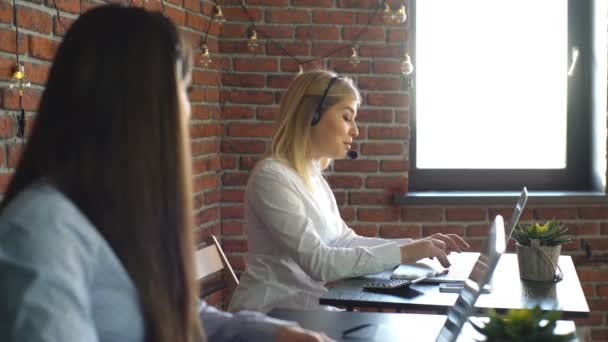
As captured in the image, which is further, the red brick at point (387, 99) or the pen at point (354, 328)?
the red brick at point (387, 99)

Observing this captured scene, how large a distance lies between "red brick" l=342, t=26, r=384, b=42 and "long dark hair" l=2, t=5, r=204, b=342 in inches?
98.5

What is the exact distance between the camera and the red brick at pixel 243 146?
3586 mm

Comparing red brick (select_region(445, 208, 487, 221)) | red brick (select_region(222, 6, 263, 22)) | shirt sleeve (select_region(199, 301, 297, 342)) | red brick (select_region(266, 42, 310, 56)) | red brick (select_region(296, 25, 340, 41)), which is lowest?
red brick (select_region(445, 208, 487, 221))

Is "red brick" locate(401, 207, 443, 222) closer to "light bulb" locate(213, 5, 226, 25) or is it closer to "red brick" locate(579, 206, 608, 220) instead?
"red brick" locate(579, 206, 608, 220)

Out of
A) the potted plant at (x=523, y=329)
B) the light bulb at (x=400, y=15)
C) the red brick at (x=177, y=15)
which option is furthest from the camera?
the light bulb at (x=400, y=15)

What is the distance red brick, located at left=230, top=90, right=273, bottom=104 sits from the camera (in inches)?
140

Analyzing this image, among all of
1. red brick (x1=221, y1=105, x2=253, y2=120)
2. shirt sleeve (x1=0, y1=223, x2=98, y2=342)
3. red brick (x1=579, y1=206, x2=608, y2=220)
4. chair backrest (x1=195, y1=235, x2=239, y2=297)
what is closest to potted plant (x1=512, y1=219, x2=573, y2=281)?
chair backrest (x1=195, y1=235, x2=239, y2=297)

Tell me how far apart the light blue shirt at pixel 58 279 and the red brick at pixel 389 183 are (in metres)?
2.58

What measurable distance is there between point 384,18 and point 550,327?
2474 millimetres

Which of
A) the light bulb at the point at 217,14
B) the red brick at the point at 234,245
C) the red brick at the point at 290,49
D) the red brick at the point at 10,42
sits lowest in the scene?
the red brick at the point at 234,245

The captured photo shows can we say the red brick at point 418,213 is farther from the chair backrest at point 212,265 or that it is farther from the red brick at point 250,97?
the chair backrest at point 212,265

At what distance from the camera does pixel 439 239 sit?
2613 millimetres

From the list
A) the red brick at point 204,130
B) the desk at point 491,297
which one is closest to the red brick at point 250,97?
the red brick at point 204,130

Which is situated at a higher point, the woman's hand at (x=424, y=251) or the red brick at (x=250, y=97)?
the red brick at (x=250, y=97)
